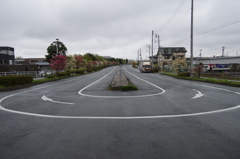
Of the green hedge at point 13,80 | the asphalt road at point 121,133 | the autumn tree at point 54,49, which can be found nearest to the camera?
the asphalt road at point 121,133

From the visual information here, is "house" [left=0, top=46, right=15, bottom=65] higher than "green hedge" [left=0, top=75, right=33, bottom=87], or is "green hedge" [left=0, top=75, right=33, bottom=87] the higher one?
"house" [left=0, top=46, right=15, bottom=65]

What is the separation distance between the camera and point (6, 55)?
5091cm

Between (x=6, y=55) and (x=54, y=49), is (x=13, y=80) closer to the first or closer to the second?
(x=54, y=49)

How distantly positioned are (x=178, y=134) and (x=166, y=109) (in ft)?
8.64

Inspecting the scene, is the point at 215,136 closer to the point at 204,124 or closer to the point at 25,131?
the point at 204,124

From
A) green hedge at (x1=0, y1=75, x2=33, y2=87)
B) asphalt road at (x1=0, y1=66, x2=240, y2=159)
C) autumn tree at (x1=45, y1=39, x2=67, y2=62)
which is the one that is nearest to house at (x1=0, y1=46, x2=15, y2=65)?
autumn tree at (x1=45, y1=39, x2=67, y2=62)

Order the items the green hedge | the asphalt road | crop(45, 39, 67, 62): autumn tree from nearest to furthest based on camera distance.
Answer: the asphalt road, the green hedge, crop(45, 39, 67, 62): autumn tree

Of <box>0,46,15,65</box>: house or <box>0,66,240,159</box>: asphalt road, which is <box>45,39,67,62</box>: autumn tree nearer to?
<box>0,46,15,65</box>: house

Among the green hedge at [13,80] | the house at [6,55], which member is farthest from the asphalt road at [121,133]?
the house at [6,55]

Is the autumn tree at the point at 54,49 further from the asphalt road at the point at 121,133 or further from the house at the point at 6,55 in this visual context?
the asphalt road at the point at 121,133

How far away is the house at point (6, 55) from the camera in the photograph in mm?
49531

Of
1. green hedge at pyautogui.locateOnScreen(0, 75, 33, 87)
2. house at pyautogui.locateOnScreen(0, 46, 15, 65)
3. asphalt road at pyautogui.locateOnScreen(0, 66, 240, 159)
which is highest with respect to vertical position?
house at pyautogui.locateOnScreen(0, 46, 15, 65)

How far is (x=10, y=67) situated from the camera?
1714 inches

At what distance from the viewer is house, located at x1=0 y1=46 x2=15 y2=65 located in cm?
4953
